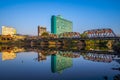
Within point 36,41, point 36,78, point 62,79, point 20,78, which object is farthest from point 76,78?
point 36,41

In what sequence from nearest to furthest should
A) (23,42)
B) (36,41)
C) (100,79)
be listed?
(100,79), (36,41), (23,42)

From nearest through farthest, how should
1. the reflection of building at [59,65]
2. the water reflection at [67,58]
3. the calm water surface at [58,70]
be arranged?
1. the calm water surface at [58,70]
2. the water reflection at [67,58]
3. the reflection of building at [59,65]

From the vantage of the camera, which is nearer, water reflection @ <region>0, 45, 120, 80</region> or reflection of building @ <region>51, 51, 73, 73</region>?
water reflection @ <region>0, 45, 120, 80</region>

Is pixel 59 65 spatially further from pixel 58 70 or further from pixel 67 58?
pixel 67 58

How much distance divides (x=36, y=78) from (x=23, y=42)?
551 ft

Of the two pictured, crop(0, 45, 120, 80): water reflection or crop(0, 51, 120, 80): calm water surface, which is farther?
crop(0, 45, 120, 80): water reflection

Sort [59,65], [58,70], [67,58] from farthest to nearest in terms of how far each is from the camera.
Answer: [67,58]
[59,65]
[58,70]

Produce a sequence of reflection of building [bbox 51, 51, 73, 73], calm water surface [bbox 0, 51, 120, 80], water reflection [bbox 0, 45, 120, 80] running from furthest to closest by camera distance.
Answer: reflection of building [bbox 51, 51, 73, 73], water reflection [bbox 0, 45, 120, 80], calm water surface [bbox 0, 51, 120, 80]

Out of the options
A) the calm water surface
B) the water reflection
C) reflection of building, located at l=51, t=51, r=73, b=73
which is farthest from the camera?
reflection of building, located at l=51, t=51, r=73, b=73

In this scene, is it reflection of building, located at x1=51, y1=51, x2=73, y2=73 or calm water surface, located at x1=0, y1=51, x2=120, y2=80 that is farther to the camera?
reflection of building, located at x1=51, y1=51, x2=73, y2=73

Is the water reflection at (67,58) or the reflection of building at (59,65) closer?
the water reflection at (67,58)

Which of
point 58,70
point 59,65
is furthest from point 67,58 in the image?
point 58,70

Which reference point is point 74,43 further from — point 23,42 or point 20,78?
point 20,78

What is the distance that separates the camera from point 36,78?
2959 centimetres
